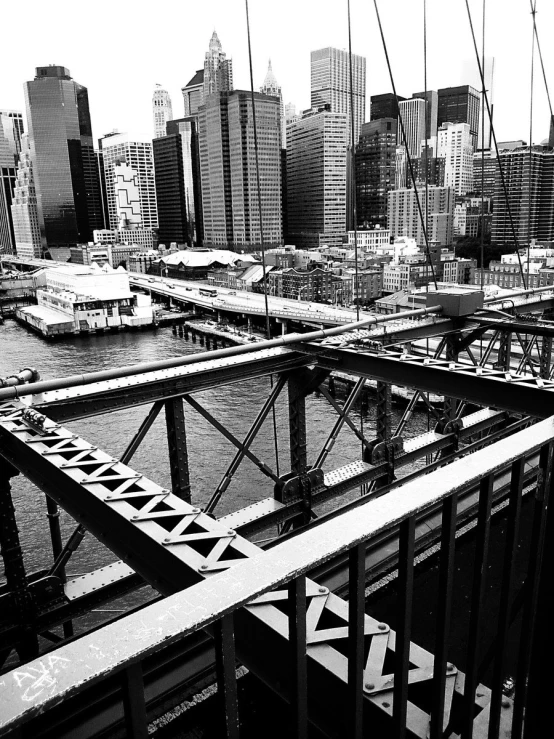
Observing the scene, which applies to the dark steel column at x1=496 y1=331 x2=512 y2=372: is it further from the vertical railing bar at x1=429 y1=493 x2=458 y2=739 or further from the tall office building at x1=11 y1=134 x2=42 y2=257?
the tall office building at x1=11 y1=134 x2=42 y2=257

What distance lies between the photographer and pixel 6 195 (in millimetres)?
139500

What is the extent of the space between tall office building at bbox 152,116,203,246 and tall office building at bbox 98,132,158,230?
2265 mm

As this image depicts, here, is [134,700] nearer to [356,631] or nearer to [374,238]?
[356,631]

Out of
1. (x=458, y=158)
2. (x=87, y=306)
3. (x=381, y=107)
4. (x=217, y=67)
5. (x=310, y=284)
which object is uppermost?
(x=381, y=107)

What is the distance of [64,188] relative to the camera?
11762 centimetres

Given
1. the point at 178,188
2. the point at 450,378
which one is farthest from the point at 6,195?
the point at 450,378

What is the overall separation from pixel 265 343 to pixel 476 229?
93289 mm

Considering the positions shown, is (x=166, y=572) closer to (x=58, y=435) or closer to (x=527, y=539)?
(x=58, y=435)

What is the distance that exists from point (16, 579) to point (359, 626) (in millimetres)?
3720

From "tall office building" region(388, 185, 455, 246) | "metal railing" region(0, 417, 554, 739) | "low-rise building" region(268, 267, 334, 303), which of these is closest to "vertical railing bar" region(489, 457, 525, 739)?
"metal railing" region(0, 417, 554, 739)

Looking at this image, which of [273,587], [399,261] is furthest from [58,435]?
[399,261]

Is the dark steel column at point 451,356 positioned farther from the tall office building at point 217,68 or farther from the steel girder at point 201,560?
the tall office building at point 217,68

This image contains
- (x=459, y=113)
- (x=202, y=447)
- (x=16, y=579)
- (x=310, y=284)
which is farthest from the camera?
(x=459, y=113)

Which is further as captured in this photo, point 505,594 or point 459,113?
point 459,113
